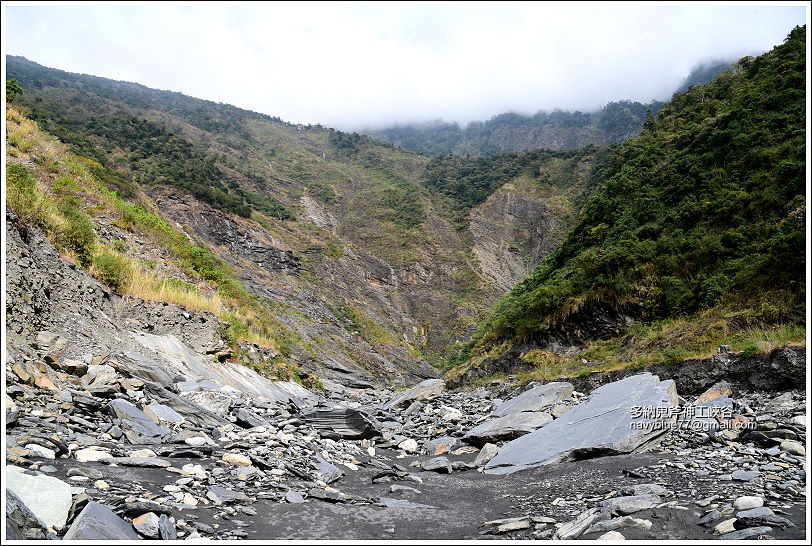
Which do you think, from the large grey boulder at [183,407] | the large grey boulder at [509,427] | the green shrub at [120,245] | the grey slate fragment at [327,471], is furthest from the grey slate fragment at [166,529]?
the green shrub at [120,245]

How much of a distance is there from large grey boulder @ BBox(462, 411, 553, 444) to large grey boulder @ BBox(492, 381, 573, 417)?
1.10 m

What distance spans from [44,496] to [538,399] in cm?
1143

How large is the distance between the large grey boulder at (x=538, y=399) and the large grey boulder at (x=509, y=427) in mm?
1100

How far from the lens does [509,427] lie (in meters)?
10.2

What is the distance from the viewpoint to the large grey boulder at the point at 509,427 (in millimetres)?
9977

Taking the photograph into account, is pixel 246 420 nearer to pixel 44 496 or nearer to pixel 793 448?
pixel 44 496

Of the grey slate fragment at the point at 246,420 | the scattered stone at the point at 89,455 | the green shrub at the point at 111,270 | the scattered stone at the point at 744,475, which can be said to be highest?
the green shrub at the point at 111,270

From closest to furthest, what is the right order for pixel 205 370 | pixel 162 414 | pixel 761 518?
pixel 761 518, pixel 162 414, pixel 205 370

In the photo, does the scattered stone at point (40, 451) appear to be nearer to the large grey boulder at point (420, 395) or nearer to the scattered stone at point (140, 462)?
the scattered stone at point (140, 462)

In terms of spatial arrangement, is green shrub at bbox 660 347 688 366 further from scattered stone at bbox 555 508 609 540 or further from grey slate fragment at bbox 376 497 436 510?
grey slate fragment at bbox 376 497 436 510

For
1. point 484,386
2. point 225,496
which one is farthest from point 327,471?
point 484,386

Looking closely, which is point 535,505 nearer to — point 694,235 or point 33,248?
point 33,248

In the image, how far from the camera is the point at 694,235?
1619cm

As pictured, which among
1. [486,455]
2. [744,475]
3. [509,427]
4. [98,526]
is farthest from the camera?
[509,427]
